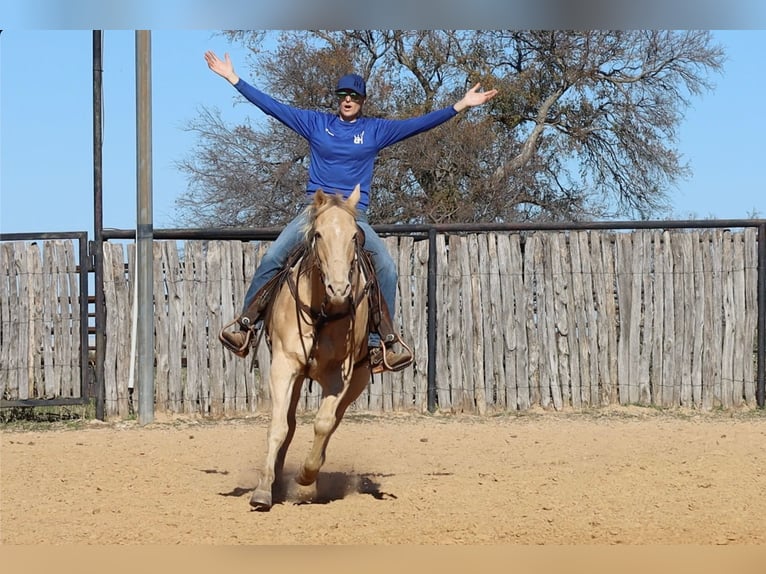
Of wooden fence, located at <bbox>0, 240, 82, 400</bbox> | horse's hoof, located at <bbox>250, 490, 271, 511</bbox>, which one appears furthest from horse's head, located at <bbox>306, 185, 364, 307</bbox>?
wooden fence, located at <bbox>0, 240, 82, 400</bbox>

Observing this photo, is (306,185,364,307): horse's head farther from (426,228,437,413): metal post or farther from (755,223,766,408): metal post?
(755,223,766,408): metal post

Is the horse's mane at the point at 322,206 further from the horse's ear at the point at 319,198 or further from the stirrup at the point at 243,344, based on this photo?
the stirrup at the point at 243,344

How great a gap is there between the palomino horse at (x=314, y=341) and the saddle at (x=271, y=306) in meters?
0.08

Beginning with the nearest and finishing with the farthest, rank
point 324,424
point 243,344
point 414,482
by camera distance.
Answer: point 324,424
point 243,344
point 414,482

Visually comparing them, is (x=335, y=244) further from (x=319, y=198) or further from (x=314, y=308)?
(x=314, y=308)

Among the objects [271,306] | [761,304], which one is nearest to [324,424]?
[271,306]

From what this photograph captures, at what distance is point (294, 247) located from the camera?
806cm

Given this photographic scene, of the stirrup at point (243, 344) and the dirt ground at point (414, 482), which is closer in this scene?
the dirt ground at point (414, 482)

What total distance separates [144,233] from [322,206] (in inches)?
248

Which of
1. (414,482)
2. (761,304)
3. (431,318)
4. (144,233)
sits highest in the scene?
(144,233)

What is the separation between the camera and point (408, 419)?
43.8ft

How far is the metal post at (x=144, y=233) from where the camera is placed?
1284 centimetres

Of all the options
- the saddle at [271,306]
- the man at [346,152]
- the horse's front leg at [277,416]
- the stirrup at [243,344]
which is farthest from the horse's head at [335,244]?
the stirrup at [243,344]

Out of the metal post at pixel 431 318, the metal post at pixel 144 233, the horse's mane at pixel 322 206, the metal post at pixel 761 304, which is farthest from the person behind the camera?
the metal post at pixel 761 304
